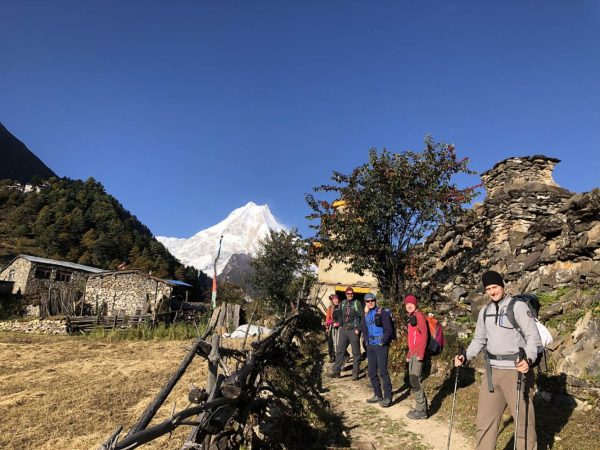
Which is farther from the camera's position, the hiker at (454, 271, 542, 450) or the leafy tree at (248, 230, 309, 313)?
the leafy tree at (248, 230, 309, 313)

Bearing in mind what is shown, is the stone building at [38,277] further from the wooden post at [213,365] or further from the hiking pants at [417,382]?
the hiking pants at [417,382]

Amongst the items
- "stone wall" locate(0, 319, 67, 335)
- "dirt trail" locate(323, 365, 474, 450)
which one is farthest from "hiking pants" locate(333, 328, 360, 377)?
"stone wall" locate(0, 319, 67, 335)

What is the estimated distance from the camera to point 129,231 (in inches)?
2943

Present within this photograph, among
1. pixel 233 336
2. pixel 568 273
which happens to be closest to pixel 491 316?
pixel 568 273

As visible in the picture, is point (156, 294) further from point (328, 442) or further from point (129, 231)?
point (129, 231)

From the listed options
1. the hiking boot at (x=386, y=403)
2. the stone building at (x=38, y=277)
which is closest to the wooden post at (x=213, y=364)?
the hiking boot at (x=386, y=403)

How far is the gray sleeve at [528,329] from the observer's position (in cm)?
353

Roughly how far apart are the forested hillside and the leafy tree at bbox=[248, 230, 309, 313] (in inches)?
1519

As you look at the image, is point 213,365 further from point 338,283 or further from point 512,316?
point 338,283

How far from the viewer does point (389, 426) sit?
5.53 m

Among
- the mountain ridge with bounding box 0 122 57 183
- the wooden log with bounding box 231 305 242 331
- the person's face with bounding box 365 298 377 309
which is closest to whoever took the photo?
the person's face with bounding box 365 298 377 309

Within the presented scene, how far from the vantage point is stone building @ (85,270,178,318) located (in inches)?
1064

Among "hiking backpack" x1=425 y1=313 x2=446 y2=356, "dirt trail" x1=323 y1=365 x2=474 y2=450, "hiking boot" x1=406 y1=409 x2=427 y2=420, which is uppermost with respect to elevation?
"hiking backpack" x1=425 y1=313 x2=446 y2=356

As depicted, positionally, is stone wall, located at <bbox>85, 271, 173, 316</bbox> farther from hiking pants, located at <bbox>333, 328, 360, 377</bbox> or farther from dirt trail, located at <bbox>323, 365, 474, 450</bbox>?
dirt trail, located at <bbox>323, 365, 474, 450</bbox>
